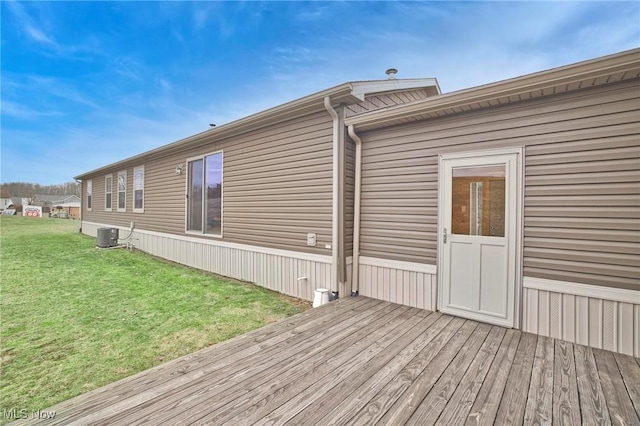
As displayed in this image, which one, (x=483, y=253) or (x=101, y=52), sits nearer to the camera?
(x=483, y=253)

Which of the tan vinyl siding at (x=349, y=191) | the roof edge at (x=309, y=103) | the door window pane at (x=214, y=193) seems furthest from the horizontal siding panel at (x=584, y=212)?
the door window pane at (x=214, y=193)

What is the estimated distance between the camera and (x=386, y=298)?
154 inches

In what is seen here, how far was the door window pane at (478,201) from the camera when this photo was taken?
3.11m

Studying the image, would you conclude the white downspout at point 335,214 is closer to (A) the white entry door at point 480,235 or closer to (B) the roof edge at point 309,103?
(B) the roof edge at point 309,103

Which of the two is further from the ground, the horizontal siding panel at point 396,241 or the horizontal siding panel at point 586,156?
the horizontal siding panel at point 586,156

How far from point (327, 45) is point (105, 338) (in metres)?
9.11

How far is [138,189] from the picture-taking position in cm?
912

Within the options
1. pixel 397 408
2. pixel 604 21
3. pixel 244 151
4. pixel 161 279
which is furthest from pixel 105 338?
pixel 604 21

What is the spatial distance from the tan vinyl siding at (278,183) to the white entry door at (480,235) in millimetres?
1590

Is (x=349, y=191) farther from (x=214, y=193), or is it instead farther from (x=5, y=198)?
(x=5, y=198)

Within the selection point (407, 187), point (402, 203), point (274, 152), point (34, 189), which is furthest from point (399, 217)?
point (34, 189)

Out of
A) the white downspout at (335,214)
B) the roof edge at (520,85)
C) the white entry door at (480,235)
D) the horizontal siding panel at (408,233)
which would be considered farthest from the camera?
the white downspout at (335,214)

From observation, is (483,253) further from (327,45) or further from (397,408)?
(327,45)

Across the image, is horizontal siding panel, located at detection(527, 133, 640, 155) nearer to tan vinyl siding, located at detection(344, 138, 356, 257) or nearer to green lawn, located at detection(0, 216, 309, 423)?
tan vinyl siding, located at detection(344, 138, 356, 257)
